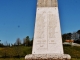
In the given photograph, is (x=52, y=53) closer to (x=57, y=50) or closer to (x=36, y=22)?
(x=57, y=50)

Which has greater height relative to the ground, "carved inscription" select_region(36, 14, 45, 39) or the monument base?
"carved inscription" select_region(36, 14, 45, 39)

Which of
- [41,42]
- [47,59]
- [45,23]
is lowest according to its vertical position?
[47,59]

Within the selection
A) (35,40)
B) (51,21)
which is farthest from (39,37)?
(51,21)

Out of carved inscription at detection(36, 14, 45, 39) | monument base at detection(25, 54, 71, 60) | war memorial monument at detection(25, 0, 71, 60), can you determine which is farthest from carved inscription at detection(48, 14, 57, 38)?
monument base at detection(25, 54, 71, 60)

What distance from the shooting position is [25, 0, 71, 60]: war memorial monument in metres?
9.40

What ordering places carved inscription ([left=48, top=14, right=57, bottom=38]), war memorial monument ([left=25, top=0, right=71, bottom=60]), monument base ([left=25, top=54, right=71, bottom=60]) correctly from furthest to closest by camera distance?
carved inscription ([left=48, top=14, right=57, bottom=38]) < war memorial monument ([left=25, top=0, right=71, bottom=60]) < monument base ([left=25, top=54, right=71, bottom=60])

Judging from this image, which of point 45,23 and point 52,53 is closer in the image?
point 52,53

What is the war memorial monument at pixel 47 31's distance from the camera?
9.40 m

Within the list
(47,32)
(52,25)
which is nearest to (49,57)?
(47,32)

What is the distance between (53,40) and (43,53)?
686 mm

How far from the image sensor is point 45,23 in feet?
32.1

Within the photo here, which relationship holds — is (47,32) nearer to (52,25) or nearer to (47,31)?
(47,31)

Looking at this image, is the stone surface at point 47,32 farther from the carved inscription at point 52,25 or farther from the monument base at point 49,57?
the monument base at point 49,57

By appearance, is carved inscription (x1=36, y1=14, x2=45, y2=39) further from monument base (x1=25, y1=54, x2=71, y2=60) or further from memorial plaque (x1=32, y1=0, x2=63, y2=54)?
monument base (x1=25, y1=54, x2=71, y2=60)
